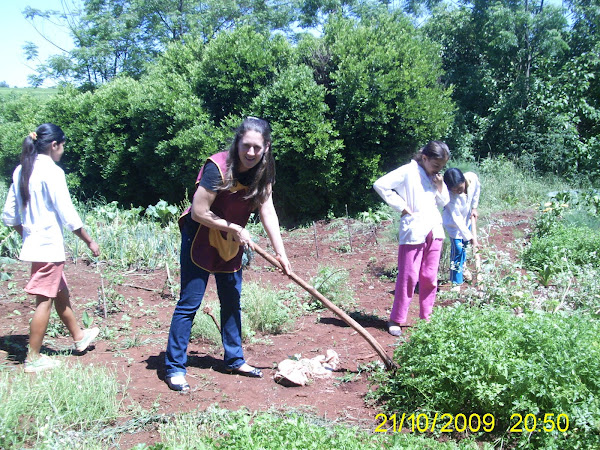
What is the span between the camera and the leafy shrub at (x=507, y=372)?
8.91 ft

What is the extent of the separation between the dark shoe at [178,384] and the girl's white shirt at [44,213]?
3.94 feet

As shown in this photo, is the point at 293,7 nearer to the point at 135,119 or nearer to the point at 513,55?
the point at 513,55

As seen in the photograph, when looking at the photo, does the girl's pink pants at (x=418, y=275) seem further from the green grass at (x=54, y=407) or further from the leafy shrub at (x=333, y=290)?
the green grass at (x=54, y=407)

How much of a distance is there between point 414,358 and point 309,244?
16.5ft

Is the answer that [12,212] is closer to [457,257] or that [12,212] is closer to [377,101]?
[457,257]

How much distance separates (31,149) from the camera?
3.74 meters

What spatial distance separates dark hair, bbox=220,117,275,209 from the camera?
3352 mm

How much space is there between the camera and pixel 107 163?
1181cm

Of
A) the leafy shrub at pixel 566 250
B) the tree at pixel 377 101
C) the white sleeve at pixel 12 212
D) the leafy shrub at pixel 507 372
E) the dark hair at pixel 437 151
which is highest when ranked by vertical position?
the tree at pixel 377 101

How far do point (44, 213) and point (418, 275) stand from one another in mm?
3040

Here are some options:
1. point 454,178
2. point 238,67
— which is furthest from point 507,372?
point 238,67

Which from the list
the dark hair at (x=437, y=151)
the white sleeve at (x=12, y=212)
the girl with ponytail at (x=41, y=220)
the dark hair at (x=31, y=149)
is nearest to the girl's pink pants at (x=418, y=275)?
the dark hair at (x=437, y=151)

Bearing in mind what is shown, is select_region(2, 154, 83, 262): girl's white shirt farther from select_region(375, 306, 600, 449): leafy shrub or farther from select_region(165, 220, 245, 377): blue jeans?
select_region(375, 306, 600, 449): leafy shrub

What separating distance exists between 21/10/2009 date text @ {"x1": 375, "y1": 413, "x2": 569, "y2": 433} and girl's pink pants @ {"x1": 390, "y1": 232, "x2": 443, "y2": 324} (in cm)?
163
